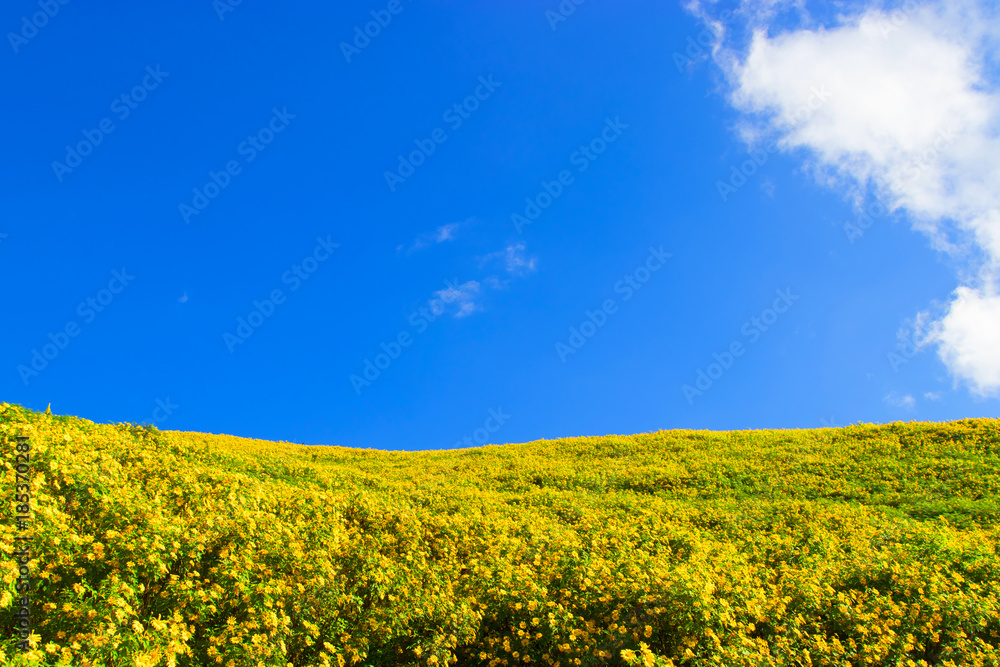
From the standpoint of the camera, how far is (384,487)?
21.1m

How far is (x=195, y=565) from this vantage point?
9.25m

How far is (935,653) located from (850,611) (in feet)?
5.03

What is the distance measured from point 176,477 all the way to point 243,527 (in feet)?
13.0

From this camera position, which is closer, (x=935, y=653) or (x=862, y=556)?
(x=935, y=653)

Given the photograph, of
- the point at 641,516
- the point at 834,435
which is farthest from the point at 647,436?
the point at 641,516

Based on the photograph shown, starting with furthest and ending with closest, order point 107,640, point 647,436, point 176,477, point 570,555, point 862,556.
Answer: point 647,436 → point 862,556 → point 176,477 → point 570,555 → point 107,640

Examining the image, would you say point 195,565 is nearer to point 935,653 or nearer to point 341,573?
point 341,573

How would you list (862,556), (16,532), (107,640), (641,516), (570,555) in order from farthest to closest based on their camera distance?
(641,516) → (862,556) → (570,555) → (16,532) → (107,640)

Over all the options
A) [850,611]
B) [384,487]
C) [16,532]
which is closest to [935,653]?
[850,611]

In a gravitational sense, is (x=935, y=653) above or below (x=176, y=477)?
above

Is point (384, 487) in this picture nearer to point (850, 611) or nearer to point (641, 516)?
point (641, 516)

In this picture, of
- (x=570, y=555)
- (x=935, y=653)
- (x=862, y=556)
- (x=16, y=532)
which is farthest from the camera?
(x=862, y=556)

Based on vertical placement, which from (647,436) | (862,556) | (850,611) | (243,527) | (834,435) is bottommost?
(243,527)

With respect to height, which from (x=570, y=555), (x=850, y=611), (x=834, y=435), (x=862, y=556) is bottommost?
(x=570, y=555)
